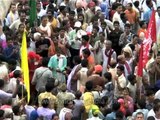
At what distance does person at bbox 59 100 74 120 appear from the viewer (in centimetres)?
1495

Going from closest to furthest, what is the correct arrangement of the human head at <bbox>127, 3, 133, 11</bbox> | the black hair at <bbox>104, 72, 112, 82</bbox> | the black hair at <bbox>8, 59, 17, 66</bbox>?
the black hair at <bbox>104, 72, 112, 82</bbox>, the black hair at <bbox>8, 59, 17, 66</bbox>, the human head at <bbox>127, 3, 133, 11</bbox>

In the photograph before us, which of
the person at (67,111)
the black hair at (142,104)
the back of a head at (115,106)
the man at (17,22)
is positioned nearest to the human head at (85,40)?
the man at (17,22)

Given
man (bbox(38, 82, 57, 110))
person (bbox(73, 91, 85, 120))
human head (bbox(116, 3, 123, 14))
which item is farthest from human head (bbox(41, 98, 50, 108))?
human head (bbox(116, 3, 123, 14))

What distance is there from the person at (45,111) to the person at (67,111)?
0.56 feet

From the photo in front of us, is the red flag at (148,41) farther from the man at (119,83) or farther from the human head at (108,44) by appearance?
the human head at (108,44)

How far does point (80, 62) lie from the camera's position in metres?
17.7

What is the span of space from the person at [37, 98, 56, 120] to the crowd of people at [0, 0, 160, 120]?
19 millimetres

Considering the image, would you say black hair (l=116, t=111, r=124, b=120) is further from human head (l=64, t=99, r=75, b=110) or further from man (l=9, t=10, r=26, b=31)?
man (l=9, t=10, r=26, b=31)

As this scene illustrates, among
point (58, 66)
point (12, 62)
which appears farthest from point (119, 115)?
point (12, 62)

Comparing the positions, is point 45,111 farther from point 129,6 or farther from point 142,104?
point 129,6

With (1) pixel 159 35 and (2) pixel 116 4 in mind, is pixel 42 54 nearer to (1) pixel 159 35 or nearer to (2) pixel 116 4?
(1) pixel 159 35

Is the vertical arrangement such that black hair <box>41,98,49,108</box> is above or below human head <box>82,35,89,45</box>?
below

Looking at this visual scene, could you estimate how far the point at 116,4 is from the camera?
22.4 meters

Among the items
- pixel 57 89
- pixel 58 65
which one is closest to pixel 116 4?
pixel 58 65
